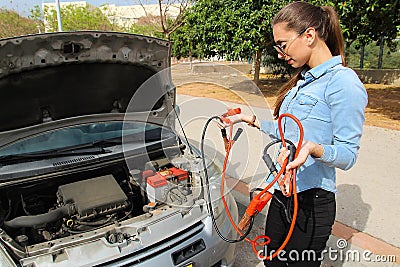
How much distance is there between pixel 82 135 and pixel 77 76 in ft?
1.81

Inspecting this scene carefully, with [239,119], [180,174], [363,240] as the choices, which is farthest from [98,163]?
[363,240]

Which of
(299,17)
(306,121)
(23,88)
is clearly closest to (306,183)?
(306,121)

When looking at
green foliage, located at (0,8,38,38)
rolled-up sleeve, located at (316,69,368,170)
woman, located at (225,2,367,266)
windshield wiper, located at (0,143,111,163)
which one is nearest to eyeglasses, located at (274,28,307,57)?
woman, located at (225,2,367,266)

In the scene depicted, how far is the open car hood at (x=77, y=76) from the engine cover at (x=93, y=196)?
27.2 inches

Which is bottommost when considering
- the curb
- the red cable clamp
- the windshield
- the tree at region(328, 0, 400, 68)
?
the curb

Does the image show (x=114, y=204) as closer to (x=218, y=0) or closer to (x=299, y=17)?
(x=299, y=17)

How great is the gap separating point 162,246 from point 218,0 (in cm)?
1111

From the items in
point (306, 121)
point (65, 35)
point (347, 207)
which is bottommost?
point (347, 207)

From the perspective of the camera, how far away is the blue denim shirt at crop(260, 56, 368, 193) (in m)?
1.50

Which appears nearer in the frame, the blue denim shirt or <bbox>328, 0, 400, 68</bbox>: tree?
the blue denim shirt

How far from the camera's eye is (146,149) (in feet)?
9.77

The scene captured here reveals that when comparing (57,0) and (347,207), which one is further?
(57,0)

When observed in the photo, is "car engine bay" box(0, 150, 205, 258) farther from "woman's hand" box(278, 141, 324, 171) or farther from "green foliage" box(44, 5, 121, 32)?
"green foliage" box(44, 5, 121, 32)

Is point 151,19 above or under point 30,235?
above
